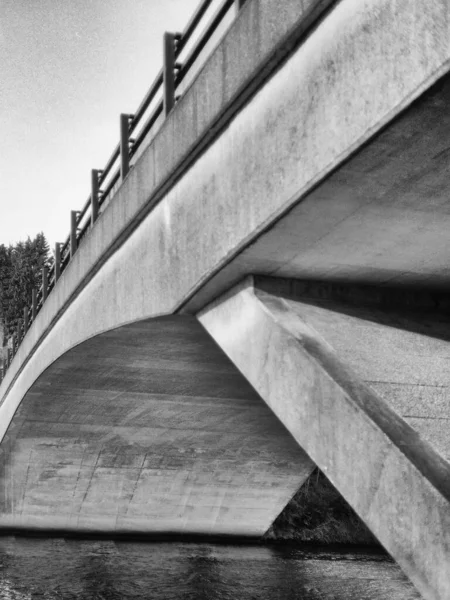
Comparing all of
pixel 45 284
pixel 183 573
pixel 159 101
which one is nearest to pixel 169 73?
pixel 159 101

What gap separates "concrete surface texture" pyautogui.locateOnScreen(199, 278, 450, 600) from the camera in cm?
436

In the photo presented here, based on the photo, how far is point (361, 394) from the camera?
5.11 metres

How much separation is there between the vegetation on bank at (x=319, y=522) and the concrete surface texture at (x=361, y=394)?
17726 mm

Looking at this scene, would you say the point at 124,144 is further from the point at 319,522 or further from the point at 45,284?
the point at 319,522

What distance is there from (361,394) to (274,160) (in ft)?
5.30

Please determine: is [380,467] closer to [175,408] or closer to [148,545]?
[175,408]

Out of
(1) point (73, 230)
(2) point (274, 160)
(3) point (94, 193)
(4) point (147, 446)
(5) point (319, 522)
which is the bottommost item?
(5) point (319, 522)

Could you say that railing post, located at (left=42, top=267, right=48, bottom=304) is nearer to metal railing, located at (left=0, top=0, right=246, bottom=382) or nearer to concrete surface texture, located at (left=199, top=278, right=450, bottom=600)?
metal railing, located at (left=0, top=0, right=246, bottom=382)

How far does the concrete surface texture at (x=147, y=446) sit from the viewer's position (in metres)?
12.0

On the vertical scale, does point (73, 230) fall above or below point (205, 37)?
below

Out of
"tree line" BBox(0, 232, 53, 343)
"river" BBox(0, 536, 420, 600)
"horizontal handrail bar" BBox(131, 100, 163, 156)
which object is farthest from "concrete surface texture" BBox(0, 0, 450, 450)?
"tree line" BBox(0, 232, 53, 343)

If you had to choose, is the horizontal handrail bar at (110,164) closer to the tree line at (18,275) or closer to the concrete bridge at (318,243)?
the concrete bridge at (318,243)

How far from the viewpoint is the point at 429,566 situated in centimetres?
424

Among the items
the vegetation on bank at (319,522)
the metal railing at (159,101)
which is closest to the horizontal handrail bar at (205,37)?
the metal railing at (159,101)
